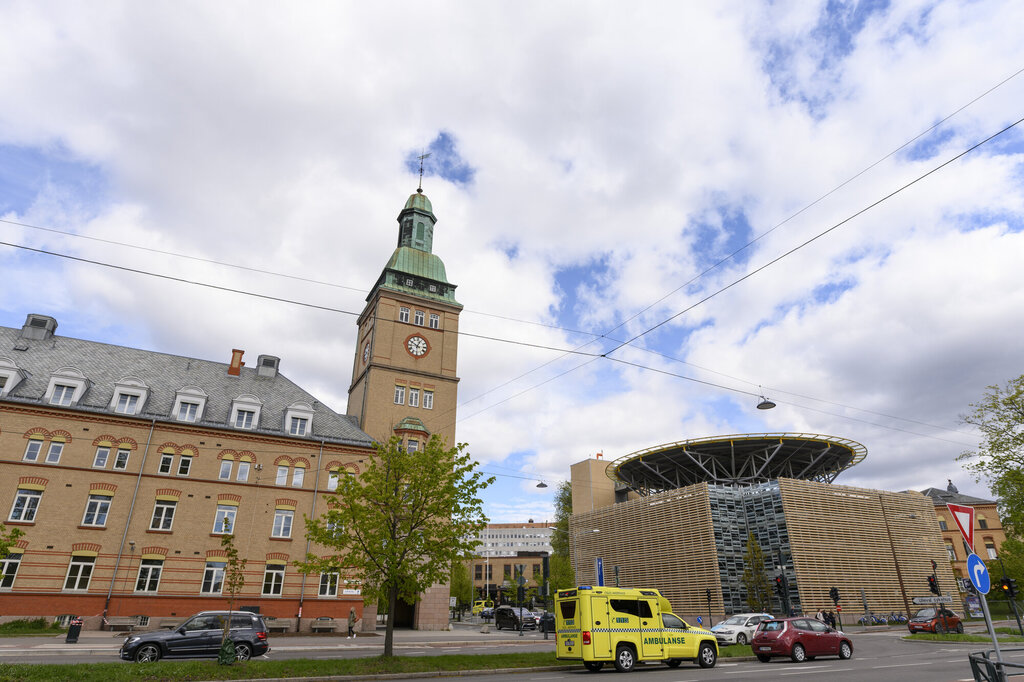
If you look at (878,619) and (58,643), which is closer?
(58,643)

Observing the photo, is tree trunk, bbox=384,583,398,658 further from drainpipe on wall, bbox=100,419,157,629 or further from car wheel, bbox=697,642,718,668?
drainpipe on wall, bbox=100,419,157,629

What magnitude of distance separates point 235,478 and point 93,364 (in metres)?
12.5

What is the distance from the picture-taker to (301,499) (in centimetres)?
3703

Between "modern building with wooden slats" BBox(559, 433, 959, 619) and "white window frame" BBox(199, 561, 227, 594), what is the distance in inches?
1086

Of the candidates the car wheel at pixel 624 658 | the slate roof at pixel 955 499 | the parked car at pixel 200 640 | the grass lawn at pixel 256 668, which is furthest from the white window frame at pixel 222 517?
the slate roof at pixel 955 499

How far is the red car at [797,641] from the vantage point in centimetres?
2059

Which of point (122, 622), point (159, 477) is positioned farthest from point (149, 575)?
point (159, 477)

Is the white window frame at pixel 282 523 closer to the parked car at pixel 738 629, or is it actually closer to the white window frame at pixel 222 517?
the white window frame at pixel 222 517

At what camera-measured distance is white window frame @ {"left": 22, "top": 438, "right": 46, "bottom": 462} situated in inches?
1249

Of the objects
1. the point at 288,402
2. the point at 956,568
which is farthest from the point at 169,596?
the point at 956,568

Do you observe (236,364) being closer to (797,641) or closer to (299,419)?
(299,419)

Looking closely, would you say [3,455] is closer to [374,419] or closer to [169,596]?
[169,596]

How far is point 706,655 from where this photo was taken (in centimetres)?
1892

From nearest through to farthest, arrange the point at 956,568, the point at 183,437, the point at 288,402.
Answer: the point at 183,437, the point at 288,402, the point at 956,568
